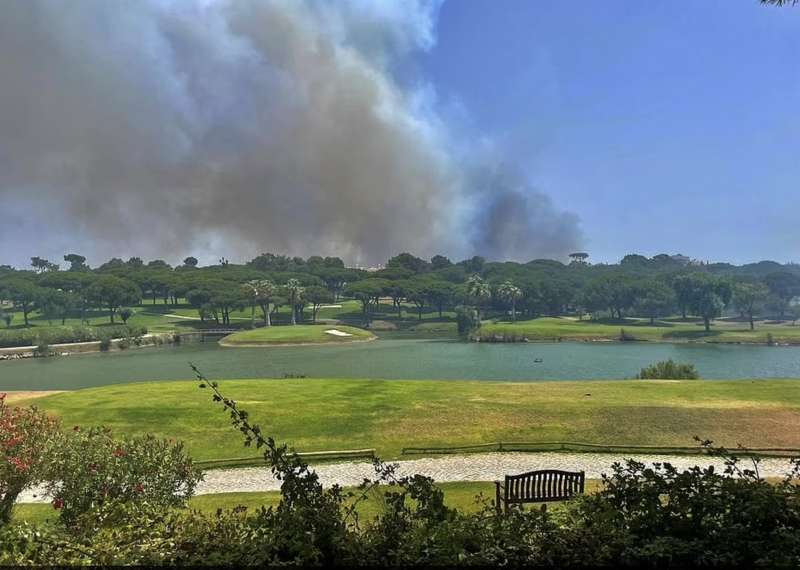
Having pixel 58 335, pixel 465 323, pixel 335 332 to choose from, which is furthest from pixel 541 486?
pixel 58 335

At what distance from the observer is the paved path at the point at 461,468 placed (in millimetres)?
21078

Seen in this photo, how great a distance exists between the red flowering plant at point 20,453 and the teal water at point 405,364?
57033 millimetres

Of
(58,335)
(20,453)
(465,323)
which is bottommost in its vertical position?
(58,335)

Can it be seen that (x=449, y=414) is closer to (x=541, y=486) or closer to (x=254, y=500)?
(x=254, y=500)

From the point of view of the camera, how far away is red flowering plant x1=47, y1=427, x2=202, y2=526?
1259 centimetres

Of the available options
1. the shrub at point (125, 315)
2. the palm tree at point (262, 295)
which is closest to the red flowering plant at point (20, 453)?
the palm tree at point (262, 295)

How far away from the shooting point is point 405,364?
283ft

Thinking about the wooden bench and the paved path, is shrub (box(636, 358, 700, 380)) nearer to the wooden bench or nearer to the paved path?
the paved path

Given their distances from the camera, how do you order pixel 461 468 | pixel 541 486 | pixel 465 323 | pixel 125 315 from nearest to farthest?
pixel 541 486 → pixel 461 468 → pixel 465 323 → pixel 125 315

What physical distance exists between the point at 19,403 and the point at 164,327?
454 ft

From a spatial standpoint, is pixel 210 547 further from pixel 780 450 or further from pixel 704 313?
pixel 704 313

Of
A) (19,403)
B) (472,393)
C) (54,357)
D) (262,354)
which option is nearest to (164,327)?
(54,357)

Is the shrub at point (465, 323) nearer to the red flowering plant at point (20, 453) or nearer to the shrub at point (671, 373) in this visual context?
the shrub at point (671, 373)

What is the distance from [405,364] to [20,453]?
7460 cm
